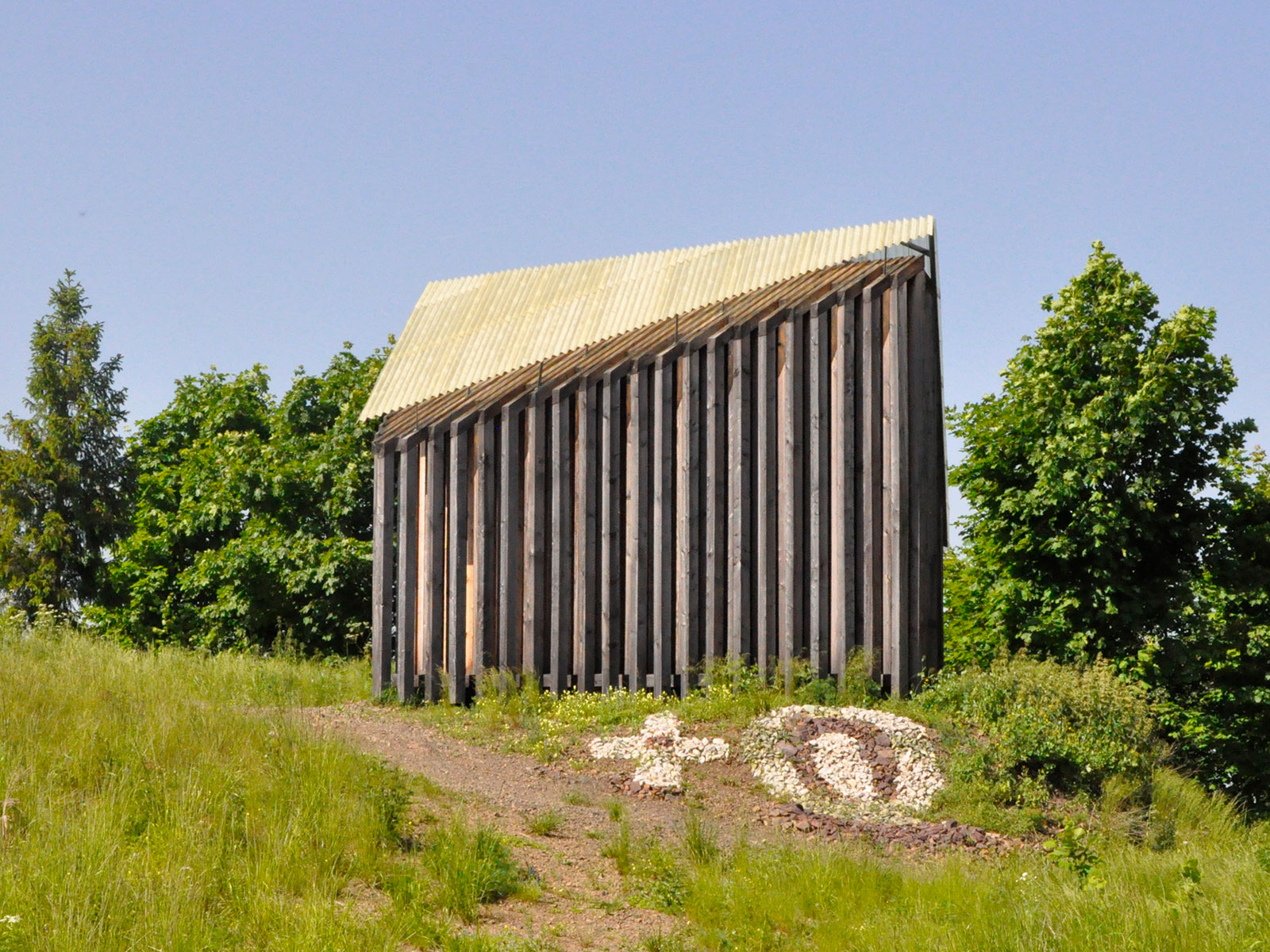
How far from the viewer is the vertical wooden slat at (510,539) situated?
49.0 feet

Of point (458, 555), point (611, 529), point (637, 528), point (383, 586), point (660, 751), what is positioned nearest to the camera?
point (660, 751)

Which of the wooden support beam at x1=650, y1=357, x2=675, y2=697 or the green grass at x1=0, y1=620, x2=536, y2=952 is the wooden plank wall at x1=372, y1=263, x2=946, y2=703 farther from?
the green grass at x1=0, y1=620, x2=536, y2=952

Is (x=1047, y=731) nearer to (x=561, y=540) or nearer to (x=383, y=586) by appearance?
(x=561, y=540)

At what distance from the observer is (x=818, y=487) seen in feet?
48.1

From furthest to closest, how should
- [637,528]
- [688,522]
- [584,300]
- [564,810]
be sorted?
[584,300]
[637,528]
[688,522]
[564,810]

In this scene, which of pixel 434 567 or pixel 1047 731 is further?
pixel 434 567

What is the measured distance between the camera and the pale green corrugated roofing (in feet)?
51.3

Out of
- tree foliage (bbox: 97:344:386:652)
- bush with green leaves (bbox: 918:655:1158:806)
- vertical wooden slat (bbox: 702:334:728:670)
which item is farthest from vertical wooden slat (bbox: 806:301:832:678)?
tree foliage (bbox: 97:344:386:652)

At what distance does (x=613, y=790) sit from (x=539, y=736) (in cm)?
184

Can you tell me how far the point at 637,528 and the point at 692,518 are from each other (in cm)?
72

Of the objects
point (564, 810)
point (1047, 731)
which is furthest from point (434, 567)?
point (1047, 731)

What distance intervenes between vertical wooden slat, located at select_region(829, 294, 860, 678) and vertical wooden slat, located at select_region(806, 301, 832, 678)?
0.07 meters

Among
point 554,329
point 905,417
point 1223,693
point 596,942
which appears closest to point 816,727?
point 905,417

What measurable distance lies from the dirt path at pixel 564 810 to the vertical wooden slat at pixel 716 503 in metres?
3.01
